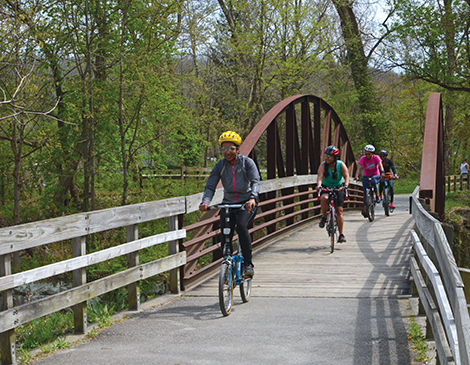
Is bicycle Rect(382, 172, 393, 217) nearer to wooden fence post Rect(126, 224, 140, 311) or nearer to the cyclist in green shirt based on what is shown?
the cyclist in green shirt

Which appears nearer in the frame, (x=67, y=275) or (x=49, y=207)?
(x=67, y=275)

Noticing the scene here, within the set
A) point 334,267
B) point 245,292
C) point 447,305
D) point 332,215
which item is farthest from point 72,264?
point 332,215

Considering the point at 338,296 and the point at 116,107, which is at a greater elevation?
the point at 116,107

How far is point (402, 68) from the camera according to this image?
86.3 ft

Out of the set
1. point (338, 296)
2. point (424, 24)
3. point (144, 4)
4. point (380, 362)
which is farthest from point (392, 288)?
point (424, 24)

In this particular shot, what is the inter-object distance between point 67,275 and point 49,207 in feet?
12.4

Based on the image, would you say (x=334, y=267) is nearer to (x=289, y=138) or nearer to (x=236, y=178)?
(x=236, y=178)

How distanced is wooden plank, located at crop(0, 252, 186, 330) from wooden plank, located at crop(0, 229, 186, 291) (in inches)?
7.1

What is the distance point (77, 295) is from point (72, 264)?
298 mm

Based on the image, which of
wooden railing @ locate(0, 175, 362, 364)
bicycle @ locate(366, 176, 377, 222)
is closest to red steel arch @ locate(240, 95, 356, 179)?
bicycle @ locate(366, 176, 377, 222)

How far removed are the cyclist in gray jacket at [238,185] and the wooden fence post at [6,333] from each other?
2401 mm

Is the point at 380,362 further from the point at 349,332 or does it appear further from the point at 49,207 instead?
the point at 49,207

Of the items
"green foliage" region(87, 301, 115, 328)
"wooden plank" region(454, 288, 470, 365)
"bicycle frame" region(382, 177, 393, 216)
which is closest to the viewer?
"wooden plank" region(454, 288, 470, 365)

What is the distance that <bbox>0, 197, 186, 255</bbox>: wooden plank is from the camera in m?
4.17
